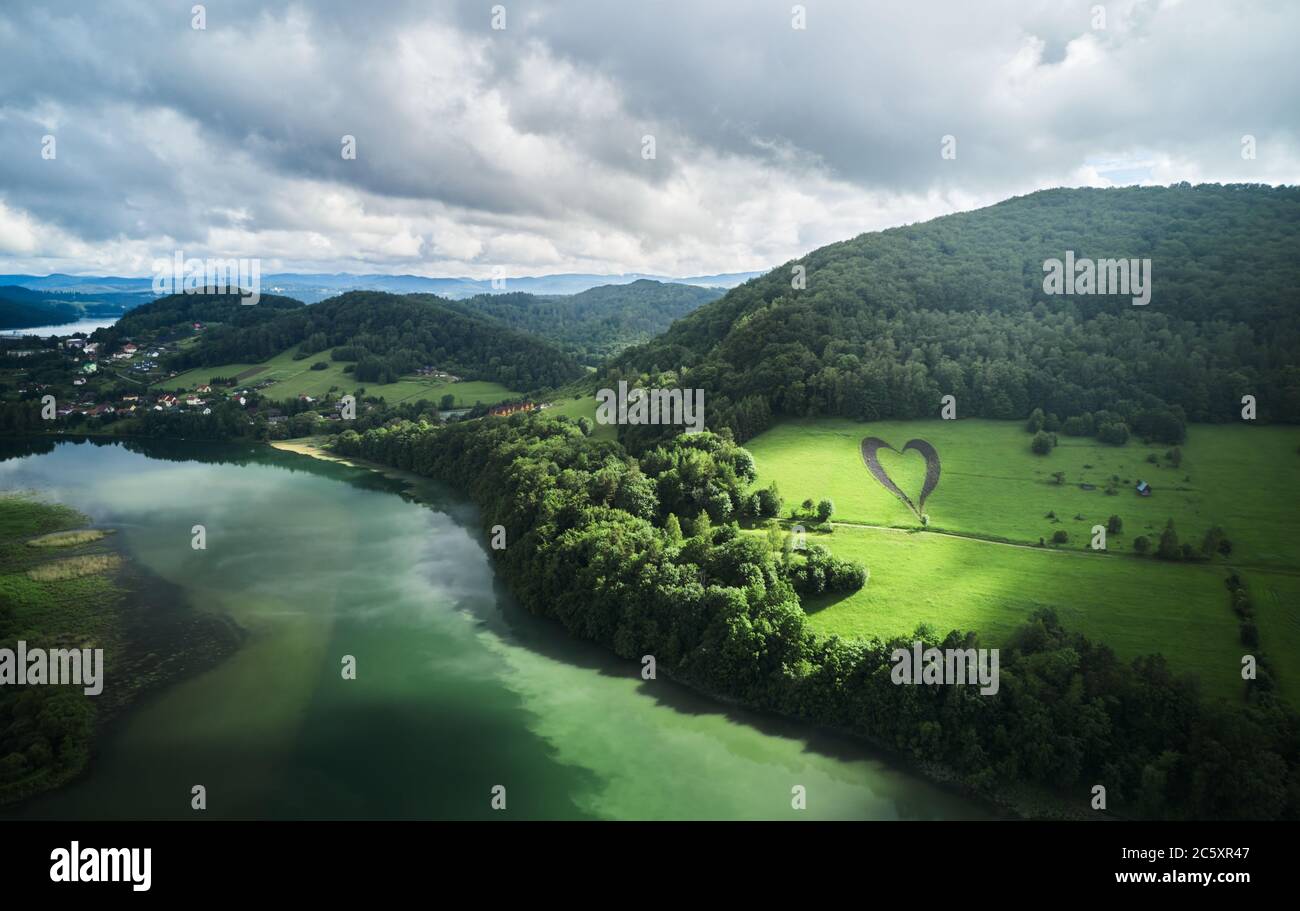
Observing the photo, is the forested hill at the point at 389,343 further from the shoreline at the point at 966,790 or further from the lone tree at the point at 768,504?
the shoreline at the point at 966,790

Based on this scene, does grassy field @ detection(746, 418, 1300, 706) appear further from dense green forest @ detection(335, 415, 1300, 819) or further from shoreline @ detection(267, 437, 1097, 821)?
shoreline @ detection(267, 437, 1097, 821)

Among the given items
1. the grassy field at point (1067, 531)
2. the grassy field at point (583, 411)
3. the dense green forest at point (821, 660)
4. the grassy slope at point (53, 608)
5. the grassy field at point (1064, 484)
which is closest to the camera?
the dense green forest at point (821, 660)

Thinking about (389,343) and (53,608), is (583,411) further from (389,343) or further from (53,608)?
(389,343)

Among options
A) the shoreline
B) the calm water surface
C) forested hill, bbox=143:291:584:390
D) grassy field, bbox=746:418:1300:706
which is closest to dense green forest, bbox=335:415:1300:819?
the shoreline

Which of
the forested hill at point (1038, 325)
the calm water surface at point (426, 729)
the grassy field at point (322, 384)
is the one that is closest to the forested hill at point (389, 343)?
the grassy field at point (322, 384)

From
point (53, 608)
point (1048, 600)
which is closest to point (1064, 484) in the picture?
point (1048, 600)

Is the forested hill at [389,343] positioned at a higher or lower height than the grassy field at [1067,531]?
higher

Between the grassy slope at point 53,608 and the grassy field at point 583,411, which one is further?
the grassy field at point 583,411

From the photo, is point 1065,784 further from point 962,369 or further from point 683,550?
point 962,369
